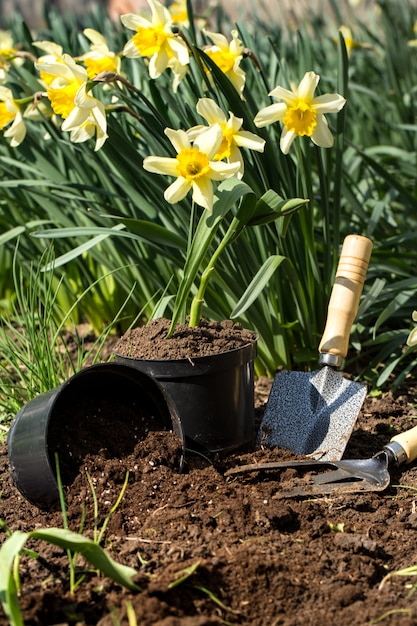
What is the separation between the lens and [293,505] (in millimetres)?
1885

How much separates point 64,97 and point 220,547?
1310 mm

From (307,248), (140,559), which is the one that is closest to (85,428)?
(140,559)

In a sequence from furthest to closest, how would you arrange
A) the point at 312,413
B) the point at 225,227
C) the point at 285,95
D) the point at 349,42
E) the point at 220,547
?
the point at 349,42 < the point at 225,227 < the point at 312,413 < the point at 285,95 < the point at 220,547

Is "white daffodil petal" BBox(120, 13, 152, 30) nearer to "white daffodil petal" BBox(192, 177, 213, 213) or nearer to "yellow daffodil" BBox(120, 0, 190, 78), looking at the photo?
"yellow daffodil" BBox(120, 0, 190, 78)

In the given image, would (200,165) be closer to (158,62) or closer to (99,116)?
(99,116)

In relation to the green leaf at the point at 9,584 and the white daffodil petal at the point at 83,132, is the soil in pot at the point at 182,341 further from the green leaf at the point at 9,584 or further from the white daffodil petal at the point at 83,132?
the green leaf at the point at 9,584

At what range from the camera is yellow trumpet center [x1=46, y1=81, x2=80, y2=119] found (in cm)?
221

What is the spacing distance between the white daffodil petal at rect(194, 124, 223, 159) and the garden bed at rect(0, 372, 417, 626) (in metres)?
0.74

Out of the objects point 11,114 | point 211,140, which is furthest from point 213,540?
point 11,114

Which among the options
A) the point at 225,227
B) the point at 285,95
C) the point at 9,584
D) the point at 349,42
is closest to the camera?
the point at 9,584

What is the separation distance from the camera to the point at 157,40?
2.31 metres

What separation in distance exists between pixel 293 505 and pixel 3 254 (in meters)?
2.25

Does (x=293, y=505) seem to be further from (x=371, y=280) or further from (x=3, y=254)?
(x=3, y=254)

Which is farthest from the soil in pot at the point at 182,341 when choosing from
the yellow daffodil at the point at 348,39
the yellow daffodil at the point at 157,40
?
the yellow daffodil at the point at 348,39
